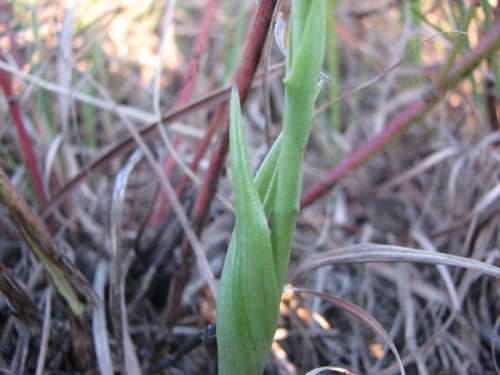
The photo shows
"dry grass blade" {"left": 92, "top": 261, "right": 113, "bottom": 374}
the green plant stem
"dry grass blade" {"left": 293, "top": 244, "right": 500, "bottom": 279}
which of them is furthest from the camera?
"dry grass blade" {"left": 92, "top": 261, "right": 113, "bottom": 374}

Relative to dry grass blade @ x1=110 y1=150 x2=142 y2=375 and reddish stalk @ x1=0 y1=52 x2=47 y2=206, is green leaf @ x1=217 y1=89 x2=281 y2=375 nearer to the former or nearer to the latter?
dry grass blade @ x1=110 y1=150 x2=142 y2=375

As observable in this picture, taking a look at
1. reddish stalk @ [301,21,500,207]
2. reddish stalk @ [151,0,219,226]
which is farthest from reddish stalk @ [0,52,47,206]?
reddish stalk @ [301,21,500,207]

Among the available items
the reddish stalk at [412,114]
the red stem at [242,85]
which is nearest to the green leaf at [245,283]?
the red stem at [242,85]

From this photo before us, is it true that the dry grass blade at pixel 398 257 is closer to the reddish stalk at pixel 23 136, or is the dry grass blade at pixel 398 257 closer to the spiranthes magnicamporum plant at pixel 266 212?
the spiranthes magnicamporum plant at pixel 266 212

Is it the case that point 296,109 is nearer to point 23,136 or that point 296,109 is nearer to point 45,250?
point 45,250

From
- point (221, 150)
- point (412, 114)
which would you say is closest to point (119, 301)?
point (221, 150)

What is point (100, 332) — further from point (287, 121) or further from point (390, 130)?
point (390, 130)

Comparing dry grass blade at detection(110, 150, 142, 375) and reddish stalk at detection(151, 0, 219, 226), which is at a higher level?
reddish stalk at detection(151, 0, 219, 226)
